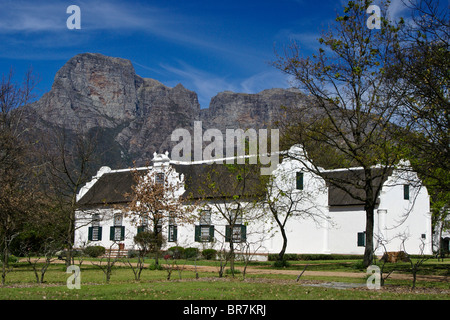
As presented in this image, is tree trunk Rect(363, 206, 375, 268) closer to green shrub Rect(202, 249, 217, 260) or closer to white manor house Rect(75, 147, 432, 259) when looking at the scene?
white manor house Rect(75, 147, 432, 259)

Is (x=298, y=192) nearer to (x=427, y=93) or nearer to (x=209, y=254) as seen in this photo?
(x=209, y=254)

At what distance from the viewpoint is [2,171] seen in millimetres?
26250

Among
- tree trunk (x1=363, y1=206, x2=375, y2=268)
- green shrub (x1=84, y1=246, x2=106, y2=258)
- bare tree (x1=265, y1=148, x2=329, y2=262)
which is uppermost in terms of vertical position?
bare tree (x1=265, y1=148, x2=329, y2=262)

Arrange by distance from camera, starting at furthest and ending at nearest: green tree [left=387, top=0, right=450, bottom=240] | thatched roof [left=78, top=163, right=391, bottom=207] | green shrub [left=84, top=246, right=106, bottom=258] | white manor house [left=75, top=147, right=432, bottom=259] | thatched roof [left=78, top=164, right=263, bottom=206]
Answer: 1. green shrub [left=84, top=246, right=106, bottom=258]
2. white manor house [left=75, top=147, right=432, bottom=259]
3. thatched roof [left=78, top=164, right=263, bottom=206]
4. thatched roof [left=78, top=163, right=391, bottom=207]
5. green tree [left=387, top=0, right=450, bottom=240]

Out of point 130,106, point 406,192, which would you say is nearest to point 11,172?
point 406,192

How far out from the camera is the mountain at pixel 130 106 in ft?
470

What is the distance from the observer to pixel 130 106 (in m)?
180

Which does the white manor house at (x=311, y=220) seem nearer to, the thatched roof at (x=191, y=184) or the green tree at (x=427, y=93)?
the thatched roof at (x=191, y=184)

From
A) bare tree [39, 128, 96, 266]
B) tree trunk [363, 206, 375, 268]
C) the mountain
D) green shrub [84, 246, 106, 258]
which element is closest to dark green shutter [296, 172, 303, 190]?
tree trunk [363, 206, 375, 268]

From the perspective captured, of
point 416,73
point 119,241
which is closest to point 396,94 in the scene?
point 416,73

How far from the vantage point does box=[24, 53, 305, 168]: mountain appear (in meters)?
143

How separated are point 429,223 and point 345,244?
7417 mm

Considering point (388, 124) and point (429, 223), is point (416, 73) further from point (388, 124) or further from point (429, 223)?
point (429, 223)

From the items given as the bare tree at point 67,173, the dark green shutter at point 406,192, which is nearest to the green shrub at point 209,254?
the bare tree at point 67,173
